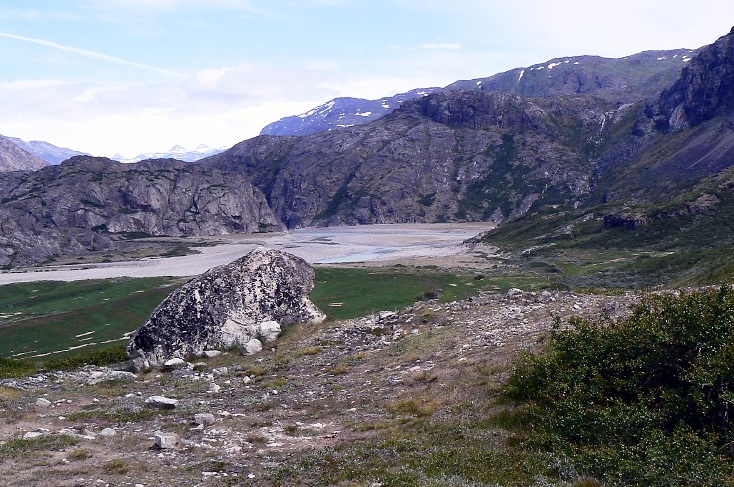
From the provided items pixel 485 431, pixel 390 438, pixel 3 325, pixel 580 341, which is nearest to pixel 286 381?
pixel 390 438

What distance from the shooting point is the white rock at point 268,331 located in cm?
3366

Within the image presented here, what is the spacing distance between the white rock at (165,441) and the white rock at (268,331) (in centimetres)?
1747

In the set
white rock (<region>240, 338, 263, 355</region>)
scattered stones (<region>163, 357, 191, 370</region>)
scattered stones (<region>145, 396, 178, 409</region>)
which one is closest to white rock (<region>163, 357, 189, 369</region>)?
scattered stones (<region>163, 357, 191, 370</region>)

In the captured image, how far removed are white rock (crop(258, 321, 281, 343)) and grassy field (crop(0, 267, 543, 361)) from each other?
26.2 metres

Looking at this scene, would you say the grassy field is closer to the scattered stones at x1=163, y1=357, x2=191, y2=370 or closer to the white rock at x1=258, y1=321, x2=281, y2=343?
the white rock at x1=258, y1=321, x2=281, y2=343

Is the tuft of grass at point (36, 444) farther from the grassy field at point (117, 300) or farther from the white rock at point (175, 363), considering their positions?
the grassy field at point (117, 300)

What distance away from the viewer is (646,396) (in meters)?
13.5

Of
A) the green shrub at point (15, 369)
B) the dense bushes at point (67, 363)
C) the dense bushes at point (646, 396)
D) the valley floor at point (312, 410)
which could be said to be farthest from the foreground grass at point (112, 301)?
the dense bushes at point (646, 396)

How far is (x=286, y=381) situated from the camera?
24547 mm

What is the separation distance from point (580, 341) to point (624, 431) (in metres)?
3.57

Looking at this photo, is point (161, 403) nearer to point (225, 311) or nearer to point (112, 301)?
point (225, 311)

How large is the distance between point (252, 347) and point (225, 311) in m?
3.18

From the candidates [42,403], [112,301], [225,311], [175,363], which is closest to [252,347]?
[225,311]

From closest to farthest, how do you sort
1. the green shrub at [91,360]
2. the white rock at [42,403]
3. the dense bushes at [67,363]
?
the white rock at [42,403], the dense bushes at [67,363], the green shrub at [91,360]
